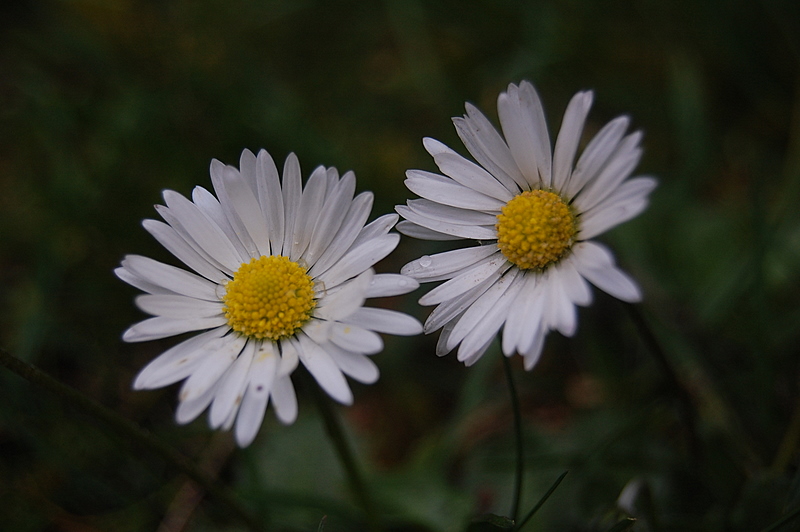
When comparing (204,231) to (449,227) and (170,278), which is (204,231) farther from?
(449,227)

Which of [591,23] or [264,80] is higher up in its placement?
[591,23]

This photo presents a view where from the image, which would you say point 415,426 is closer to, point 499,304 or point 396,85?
point 499,304

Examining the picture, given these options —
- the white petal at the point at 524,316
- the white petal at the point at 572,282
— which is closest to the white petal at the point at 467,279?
the white petal at the point at 524,316

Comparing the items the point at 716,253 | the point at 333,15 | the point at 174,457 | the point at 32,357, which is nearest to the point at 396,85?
the point at 333,15

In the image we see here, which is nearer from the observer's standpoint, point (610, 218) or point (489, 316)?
point (610, 218)

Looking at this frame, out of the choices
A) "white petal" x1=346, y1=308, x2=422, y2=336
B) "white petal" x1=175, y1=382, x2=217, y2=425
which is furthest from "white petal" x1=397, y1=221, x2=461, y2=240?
"white petal" x1=175, y1=382, x2=217, y2=425

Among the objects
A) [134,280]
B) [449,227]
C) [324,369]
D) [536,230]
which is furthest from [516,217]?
[134,280]
